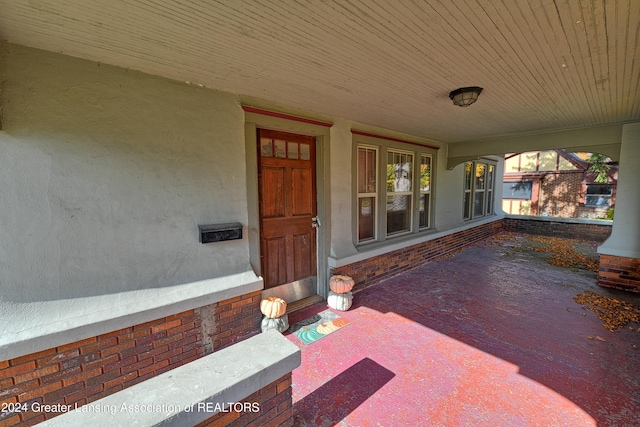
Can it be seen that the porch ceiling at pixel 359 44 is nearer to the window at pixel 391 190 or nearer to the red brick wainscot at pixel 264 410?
the window at pixel 391 190

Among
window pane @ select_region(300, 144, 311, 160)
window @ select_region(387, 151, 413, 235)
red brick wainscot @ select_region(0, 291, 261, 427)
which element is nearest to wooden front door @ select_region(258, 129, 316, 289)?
window pane @ select_region(300, 144, 311, 160)

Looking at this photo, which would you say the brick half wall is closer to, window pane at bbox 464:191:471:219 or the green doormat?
window pane at bbox 464:191:471:219

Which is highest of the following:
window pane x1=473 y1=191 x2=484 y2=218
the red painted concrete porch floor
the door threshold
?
window pane x1=473 y1=191 x2=484 y2=218

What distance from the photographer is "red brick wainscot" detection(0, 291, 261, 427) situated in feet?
5.70

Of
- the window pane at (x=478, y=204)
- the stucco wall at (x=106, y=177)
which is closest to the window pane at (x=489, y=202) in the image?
the window pane at (x=478, y=204)

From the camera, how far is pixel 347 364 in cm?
242

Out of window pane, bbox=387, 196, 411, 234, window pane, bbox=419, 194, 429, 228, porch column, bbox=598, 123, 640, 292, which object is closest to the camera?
porch column, bbox=598, 123, 640, 292

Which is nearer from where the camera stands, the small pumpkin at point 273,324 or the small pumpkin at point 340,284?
the small pumpkin at point 273,324

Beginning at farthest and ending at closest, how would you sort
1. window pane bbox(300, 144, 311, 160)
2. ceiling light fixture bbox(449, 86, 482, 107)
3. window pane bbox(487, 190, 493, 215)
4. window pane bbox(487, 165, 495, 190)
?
1. window pane bbox(487, 190, 493, 215)
2. window pane bbox(487, 165, 495, 190)
3. window pane bbox(300, 144, 311, 160)
4. ceiling light fixture bbox(449, 86, 482, 107)

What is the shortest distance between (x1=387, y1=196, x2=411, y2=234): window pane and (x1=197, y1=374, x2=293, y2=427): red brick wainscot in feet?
12.3

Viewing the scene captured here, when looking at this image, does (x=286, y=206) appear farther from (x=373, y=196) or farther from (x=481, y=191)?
(x=481, y=191)

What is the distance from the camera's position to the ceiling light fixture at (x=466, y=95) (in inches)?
103

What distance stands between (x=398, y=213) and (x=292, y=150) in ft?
8.87

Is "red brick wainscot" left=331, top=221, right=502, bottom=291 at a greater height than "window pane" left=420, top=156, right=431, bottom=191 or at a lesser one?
lesser
